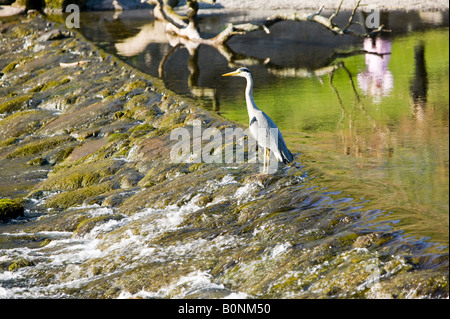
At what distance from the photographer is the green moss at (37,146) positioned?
54.3ft

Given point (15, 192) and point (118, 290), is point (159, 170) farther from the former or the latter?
point (118, 290)

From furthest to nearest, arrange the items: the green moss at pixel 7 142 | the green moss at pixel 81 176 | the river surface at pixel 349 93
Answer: the green moss at pixel 7 142 < the green moss at pixel 81 176 < the river surface at pixel 349 93

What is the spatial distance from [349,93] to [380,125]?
10.6 ft

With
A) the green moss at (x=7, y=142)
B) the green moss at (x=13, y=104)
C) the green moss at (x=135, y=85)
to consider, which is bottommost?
the green moss at (x=7, y=142)

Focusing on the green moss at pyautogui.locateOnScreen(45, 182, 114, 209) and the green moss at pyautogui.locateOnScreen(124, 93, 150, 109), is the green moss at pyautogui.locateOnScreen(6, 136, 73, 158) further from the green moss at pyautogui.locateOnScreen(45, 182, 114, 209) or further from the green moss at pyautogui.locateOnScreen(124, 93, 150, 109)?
the green moss at pyautogui.locateOnScreen(45, 182, 114, 209)

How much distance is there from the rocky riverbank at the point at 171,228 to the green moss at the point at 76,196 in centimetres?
3

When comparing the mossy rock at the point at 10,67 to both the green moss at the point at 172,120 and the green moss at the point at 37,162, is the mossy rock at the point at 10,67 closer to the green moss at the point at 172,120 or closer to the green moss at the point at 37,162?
the green moss at the point at 37,162

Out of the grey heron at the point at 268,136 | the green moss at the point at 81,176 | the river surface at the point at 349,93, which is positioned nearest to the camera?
the river surface at the point at 349,93

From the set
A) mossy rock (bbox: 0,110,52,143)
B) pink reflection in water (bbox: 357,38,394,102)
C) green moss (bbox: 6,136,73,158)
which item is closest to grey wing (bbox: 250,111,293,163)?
pink reflection in water (bbox: 357,38,394,102)

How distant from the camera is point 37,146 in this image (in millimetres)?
16672

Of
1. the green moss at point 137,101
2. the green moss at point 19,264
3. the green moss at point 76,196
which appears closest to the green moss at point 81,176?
the green moss at point 76,196

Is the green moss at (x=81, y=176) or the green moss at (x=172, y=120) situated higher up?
the green moss at (x=172, y=120)

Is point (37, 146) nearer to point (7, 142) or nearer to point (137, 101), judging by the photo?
point (7, 142)
